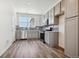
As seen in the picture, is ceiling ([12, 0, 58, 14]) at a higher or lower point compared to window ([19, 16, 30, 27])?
higher

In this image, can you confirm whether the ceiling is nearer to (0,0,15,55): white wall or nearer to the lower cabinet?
(0,0,15,55): white wall

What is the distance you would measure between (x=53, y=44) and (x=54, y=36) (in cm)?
48

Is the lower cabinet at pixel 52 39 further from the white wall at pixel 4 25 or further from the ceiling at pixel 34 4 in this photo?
the white wall at pixel 4 25

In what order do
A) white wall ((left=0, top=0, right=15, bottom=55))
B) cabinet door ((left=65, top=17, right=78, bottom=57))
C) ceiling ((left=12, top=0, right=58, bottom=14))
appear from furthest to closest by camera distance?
1. ceiling ((left=12, top=0, right=58, bottom=14))
2. white wall ((left=0, top=0, right=15, bottom=55))
3. cabinet door ((left=65, top=17, right=78, bottom=57))

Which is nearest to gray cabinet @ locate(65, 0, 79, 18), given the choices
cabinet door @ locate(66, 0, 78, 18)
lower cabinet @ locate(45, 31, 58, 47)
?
cabinet door @ locate(66, 0, 78, 18)

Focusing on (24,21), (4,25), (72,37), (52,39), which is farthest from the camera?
(24,21)

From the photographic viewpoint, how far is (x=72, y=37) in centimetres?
287

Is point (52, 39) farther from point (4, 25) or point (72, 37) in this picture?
point (4, 25)

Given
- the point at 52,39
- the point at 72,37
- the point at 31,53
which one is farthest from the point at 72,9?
the point at 52,39

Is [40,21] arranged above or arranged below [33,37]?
above

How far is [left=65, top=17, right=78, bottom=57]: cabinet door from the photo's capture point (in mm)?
2646

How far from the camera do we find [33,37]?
27.7 ft

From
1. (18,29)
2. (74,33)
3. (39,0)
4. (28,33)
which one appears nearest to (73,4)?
(74,33)

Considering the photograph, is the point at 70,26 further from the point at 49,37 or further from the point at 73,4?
Result: the point at 49,37
